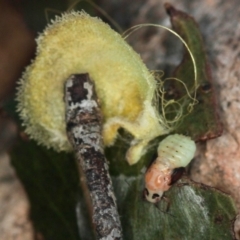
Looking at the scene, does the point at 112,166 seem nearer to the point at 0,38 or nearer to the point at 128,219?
the point at 128,219

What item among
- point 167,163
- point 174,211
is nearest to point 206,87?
point 167,163

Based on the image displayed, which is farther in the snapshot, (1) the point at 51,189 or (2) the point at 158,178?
(1) the point at 51,189

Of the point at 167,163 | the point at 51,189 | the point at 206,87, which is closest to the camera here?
the point at 167,163

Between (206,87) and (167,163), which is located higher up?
(206,87)

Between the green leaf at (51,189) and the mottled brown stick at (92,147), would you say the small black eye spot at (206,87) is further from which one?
the green leaf at (51,189)

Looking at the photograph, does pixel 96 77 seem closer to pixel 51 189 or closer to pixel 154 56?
pixel 154 56

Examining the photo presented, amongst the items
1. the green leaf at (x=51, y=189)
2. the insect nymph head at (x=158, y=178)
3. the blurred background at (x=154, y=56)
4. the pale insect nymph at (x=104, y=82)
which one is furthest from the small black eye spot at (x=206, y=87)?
the green leaf at (x=51, y=189)

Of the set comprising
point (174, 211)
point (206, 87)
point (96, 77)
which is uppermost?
point (206, 87)

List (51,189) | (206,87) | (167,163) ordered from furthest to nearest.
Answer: (51,189)
(206,87)
(167,163)
